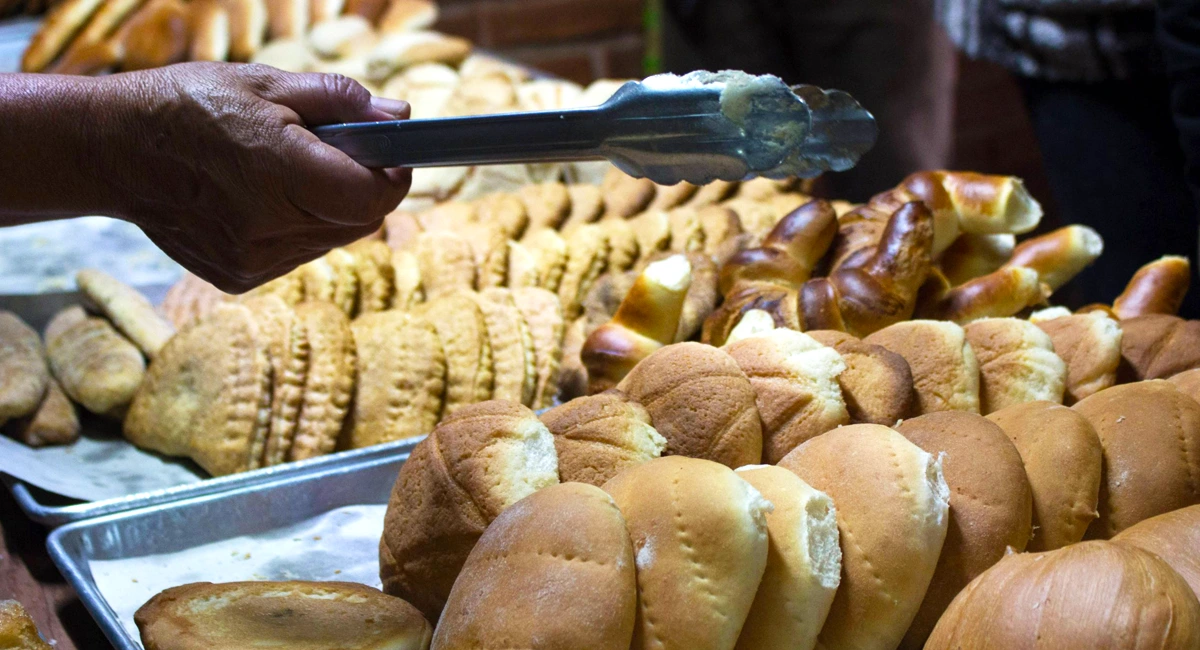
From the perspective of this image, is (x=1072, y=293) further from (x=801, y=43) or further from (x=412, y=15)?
(x=412, y=15)

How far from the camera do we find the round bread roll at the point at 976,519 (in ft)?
3.85

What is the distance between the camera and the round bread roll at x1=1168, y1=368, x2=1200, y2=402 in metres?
1.44

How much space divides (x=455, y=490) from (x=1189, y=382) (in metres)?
1.09

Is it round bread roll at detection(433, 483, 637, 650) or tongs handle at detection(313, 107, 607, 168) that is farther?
tongs handle at detection(313, 107, 607, 168)

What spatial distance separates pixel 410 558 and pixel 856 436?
61cm

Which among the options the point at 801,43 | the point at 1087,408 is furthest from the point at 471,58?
the point at 1087,408

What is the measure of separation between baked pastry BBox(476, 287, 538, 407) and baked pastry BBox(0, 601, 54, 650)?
Answer: 1.02m

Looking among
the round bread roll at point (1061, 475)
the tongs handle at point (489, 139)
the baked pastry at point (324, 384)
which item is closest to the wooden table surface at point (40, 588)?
the baked pastry at point (324, 384)

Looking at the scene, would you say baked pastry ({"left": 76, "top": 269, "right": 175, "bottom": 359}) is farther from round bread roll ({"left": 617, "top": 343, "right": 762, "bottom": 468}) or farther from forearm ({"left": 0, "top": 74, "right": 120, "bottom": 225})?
round bread roll ({"left": 617, "top": 343, "right": 762, "bottom": 468})

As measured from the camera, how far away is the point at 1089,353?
1.62 m

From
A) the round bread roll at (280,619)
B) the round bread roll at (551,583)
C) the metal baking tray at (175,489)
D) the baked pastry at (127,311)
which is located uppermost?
the round bread roll at (551,583)

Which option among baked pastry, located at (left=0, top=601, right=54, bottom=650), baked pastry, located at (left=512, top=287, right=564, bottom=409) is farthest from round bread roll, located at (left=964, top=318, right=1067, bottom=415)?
Result: baked pastry, located at (left=0, top=601, right=54, bottom=650)

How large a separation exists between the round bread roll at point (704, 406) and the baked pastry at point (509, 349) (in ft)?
2.35

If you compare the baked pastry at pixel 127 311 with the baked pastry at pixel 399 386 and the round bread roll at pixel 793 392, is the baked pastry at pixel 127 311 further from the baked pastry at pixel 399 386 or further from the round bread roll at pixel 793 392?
the round bread roll at pixel 793 392
